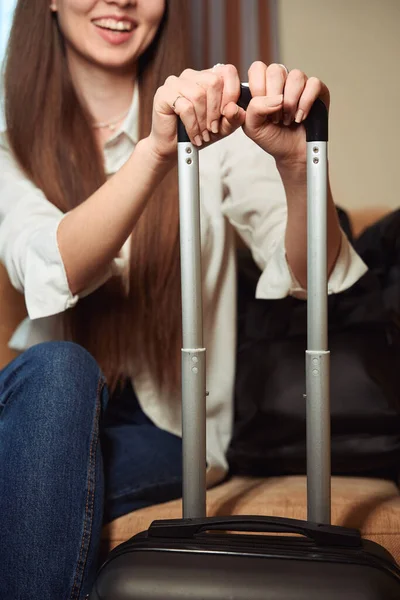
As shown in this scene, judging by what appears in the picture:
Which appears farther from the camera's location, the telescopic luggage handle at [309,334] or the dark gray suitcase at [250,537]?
the telescopic luggage handle at [309,334]

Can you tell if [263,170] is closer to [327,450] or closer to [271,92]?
[271,92]

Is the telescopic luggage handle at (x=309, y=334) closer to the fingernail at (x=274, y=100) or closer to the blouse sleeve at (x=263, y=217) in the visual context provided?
the fingernail at (x=274, y=100)

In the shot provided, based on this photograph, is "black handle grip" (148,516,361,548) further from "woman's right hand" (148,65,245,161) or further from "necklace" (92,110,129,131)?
"necklace" (92,110,129,131)

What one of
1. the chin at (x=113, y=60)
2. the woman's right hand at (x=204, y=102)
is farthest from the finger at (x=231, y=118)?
the chin at (x=113, y=60)

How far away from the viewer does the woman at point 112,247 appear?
87 cm

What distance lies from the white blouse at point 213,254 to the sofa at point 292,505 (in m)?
0.08

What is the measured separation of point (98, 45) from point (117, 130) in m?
0.14

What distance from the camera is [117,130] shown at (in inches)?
54.2

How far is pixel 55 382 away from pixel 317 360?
30 centimetres

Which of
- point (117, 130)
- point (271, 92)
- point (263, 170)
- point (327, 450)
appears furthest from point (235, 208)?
point (327, 450)

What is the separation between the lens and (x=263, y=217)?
4.07 feet

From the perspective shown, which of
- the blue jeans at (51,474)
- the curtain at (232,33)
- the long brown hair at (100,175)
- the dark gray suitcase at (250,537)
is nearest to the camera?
A: the dark gray suitcase at (250,537)

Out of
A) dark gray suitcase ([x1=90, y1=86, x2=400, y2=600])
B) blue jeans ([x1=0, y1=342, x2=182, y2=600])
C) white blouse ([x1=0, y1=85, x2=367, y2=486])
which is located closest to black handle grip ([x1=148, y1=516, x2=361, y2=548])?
dark gray suitcase ([x1=90, y1=86, x2=400, y2=600])

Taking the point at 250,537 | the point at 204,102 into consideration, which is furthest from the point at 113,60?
the point at 250,537
